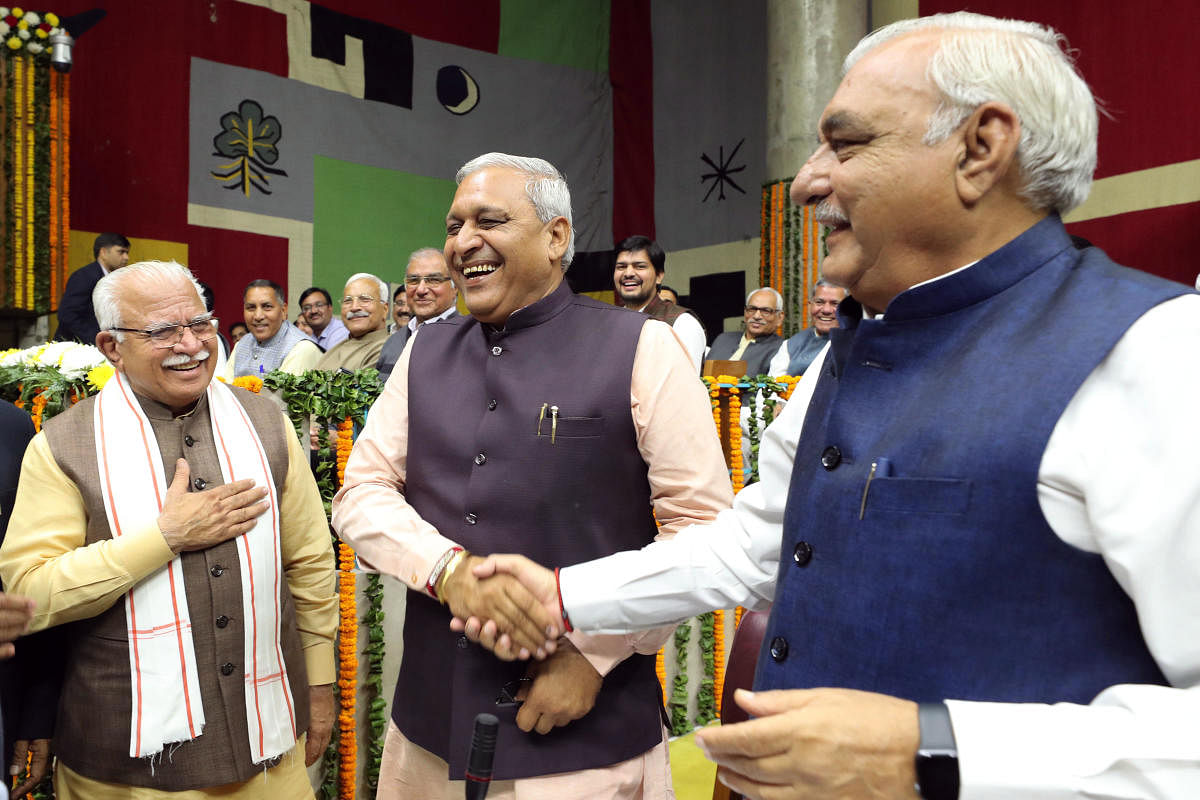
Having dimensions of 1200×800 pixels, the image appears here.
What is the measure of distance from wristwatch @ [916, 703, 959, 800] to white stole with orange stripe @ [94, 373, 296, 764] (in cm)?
152

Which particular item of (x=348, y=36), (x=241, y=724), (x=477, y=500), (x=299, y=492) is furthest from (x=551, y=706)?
(x=348, y=36)

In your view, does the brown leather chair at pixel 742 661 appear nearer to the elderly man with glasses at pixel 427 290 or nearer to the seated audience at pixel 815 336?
the elderly man with glasses at pixel 427 290

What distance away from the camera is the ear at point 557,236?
6.12ft

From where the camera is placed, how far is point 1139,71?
6.30 metres

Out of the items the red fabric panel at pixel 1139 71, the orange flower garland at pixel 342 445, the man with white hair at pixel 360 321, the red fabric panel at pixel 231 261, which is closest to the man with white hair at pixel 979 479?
the orange flower garland at pixel 342 445

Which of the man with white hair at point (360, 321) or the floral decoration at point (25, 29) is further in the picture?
the floral decoration at point (25, 29)

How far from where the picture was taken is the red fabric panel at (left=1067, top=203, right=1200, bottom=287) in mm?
6152

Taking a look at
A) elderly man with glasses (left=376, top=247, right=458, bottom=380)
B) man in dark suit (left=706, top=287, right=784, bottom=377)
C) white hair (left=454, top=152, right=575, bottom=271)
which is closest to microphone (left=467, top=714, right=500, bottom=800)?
white hair (left=454, top=152, right=575, bottom=271)

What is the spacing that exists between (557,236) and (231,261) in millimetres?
7965

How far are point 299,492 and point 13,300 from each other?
6.61 metres

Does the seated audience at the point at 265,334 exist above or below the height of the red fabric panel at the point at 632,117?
below

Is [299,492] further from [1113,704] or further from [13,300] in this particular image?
[13,300]

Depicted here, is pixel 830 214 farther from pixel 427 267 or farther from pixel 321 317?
pixel 321 317

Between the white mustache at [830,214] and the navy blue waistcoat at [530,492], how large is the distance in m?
0.67
